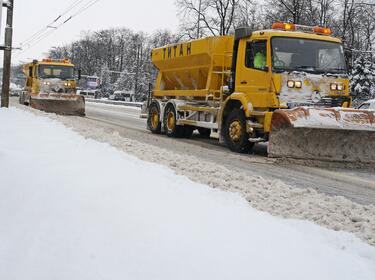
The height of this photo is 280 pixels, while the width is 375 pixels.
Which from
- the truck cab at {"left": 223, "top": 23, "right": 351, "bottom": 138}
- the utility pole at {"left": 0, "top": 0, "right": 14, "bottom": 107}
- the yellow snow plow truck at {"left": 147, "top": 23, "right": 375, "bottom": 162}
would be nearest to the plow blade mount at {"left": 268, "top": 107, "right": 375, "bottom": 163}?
Result: the yellow snow plow truck at {"left": 147, "top": 23, "right": 375, "bottom": 162}

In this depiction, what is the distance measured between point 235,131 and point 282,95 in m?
1.45

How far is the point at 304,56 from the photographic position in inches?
395

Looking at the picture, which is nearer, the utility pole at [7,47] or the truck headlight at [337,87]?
the truck headlight at [337,87]

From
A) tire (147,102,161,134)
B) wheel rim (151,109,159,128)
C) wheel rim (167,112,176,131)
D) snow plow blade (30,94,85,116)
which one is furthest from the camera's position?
snow plow blade (30,94,85,116)

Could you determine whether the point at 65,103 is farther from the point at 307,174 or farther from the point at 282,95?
the point at 307,174

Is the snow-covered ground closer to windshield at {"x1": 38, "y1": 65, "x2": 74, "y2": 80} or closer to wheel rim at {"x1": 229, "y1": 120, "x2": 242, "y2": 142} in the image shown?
wheel rim at {"x1": 229, "y1": 120, "x2": 242, "y2": 142}

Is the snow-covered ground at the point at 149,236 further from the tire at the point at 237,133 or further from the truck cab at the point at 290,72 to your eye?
the tire at the point at 237,133

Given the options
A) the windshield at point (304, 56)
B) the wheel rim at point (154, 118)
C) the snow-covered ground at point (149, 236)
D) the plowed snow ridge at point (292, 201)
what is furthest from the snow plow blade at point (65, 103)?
the snow-covered ground at point (149, 236)

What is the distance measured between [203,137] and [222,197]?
10.4m

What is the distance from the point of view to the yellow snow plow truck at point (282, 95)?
29.7ft

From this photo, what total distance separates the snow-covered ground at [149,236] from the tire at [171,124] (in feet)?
29.3

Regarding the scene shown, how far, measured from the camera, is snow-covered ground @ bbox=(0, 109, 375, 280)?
10.3 ft

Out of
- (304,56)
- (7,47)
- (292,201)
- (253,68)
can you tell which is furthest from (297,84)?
(7,47)

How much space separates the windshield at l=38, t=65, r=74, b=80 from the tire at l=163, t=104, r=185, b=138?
443 inches
